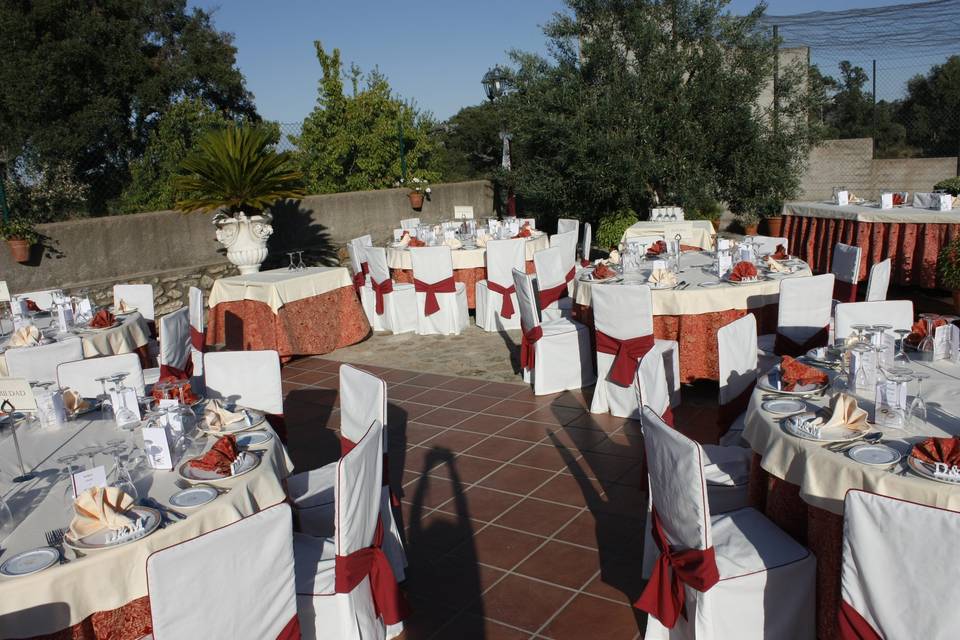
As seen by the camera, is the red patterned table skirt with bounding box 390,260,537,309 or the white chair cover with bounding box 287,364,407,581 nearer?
the white chair cover with bounding box 287,364,407,581

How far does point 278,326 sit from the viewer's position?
713cm

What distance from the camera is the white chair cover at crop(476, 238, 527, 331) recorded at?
7637 millimetres

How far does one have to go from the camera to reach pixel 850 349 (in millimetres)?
→ 3291

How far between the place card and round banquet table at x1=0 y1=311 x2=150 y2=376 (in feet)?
8.99

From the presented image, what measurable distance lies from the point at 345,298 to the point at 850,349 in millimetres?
5368

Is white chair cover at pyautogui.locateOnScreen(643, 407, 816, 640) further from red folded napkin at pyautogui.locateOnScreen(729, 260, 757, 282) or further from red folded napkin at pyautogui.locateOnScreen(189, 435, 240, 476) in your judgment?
red folded napkin at pyautogui.locateOnScreen(729, 260, 757, 282)

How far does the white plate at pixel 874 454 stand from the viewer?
2.54 m

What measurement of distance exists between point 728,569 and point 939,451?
2.46ft

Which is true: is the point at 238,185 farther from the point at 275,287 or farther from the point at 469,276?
the point at 469,276

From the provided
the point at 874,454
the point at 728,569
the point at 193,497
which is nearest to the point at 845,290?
the point at 874,454

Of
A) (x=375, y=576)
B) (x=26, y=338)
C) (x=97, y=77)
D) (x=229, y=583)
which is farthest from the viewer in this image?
(x=97, y=77)

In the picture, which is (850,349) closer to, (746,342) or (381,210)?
(746,342)

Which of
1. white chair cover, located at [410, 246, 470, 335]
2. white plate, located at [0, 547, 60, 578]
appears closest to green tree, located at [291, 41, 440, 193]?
white chair cover, located at [410, 246, 470, 335]

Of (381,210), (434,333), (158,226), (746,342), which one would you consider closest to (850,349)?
(746,342)
